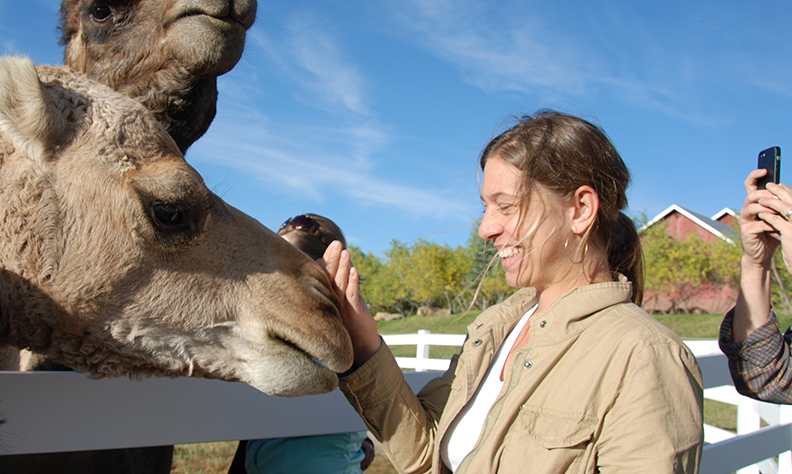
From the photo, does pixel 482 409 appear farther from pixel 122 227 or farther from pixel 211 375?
pixel 122 227

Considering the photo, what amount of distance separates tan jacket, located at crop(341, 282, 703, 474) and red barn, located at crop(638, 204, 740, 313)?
3265 centimetres

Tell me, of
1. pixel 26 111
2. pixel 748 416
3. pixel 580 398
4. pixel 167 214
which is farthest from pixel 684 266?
pixel 26 111

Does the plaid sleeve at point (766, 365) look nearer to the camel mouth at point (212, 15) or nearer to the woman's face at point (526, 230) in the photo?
the woman's face at point (526, 230)

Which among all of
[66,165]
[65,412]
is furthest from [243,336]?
[66,165]

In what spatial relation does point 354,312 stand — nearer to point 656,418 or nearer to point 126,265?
point 126,265

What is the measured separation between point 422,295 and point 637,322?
146ft

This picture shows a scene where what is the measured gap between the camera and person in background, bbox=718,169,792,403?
6.56 ft

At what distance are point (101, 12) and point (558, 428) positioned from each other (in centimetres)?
232

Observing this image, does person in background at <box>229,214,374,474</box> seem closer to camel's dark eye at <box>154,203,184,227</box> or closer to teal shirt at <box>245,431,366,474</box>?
teal shirt at <box>245,431,366,474</box>

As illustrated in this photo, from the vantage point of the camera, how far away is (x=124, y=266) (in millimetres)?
1498

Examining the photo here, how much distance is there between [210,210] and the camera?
5.49 feet

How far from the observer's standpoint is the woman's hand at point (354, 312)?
5.94ft


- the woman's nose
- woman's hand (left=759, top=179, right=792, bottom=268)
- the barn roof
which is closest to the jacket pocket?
the woman's nose

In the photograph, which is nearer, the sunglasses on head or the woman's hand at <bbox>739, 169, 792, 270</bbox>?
the woman's hand at <bbox>739, 169, 792, 270</bbox>
